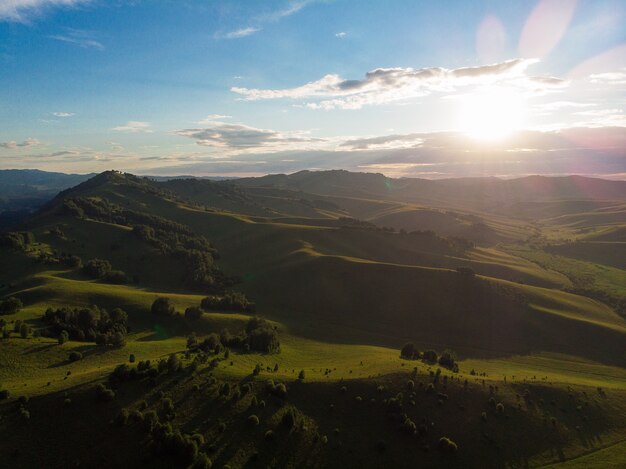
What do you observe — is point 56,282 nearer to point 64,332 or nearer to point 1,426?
point 64,332

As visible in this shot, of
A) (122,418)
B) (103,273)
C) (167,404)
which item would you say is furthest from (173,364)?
(103,273)

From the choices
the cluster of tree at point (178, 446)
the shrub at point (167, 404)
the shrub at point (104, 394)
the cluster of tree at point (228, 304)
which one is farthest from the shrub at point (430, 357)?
the shrub at point (104, 394)

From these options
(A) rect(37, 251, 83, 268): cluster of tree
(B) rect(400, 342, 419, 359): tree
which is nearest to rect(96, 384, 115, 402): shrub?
(B) rect(400, 342, 419, 359): tree

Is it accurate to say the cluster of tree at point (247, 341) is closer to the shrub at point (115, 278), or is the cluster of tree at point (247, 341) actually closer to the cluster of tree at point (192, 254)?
the cluster of tree at point (192, 254)

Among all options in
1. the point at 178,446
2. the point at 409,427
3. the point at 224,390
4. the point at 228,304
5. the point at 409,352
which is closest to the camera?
the point at 178,446

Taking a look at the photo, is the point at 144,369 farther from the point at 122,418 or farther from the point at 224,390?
the point at 224,390

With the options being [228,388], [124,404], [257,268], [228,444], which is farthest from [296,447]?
[257,268]
